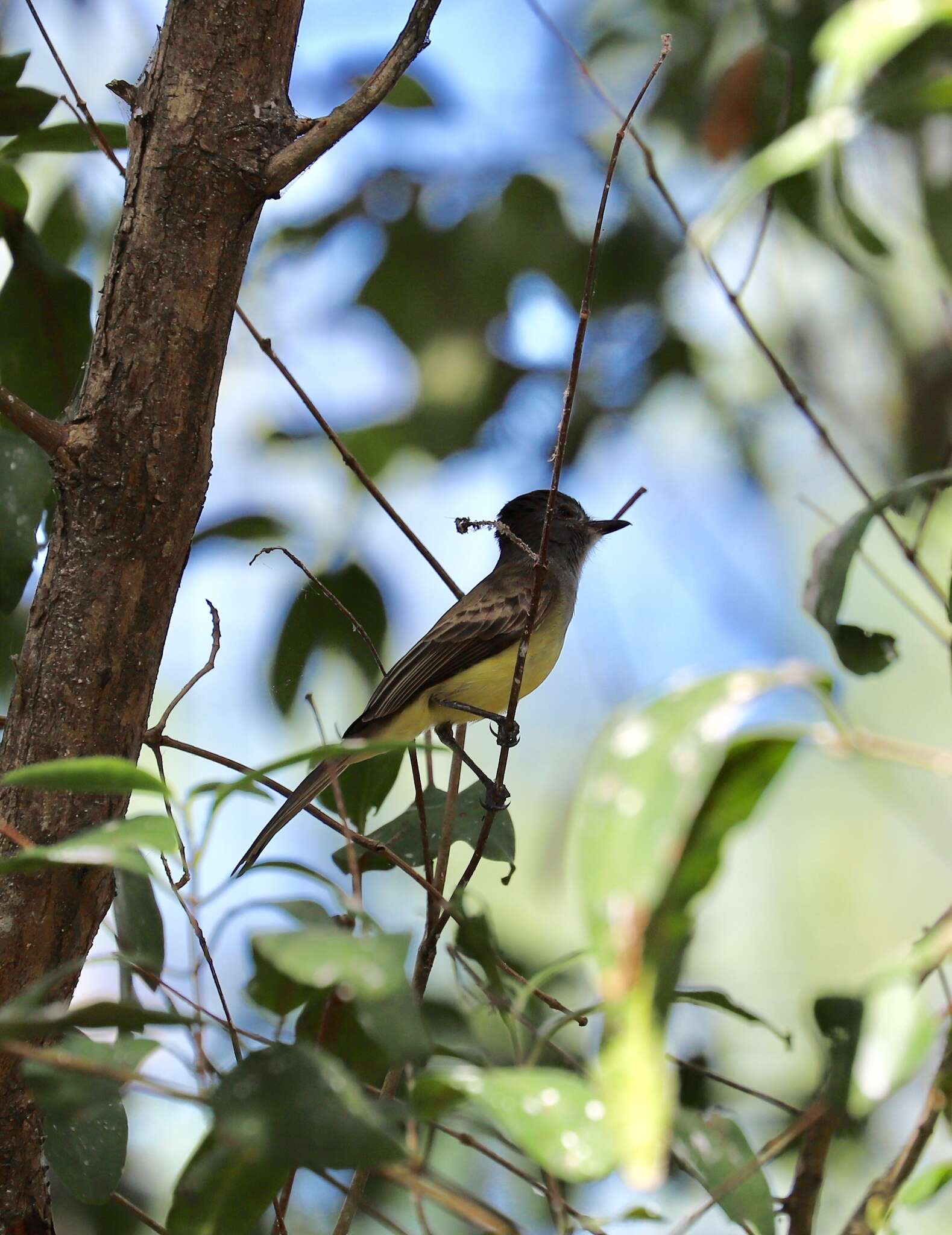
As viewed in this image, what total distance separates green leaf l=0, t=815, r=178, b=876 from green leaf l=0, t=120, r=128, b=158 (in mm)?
1883

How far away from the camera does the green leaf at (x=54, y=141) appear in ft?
8.68

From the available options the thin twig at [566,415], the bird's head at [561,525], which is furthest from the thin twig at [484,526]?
the bird's head at [561,525]

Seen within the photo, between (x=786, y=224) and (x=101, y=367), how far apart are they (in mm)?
3169

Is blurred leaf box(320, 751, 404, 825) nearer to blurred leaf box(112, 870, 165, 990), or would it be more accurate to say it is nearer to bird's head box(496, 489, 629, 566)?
blurred leaf box(112, 870, 165, 990)

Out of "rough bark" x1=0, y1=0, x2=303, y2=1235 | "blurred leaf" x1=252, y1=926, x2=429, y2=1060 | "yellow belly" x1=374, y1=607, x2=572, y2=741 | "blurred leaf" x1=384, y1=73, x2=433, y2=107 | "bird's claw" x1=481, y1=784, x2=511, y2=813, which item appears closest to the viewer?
"blurred leaf" x1=252, y1=926, x2=429, y2=1060

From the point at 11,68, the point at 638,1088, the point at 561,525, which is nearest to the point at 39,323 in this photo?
the point at 11,68

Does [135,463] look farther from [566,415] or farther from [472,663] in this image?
[472,663]

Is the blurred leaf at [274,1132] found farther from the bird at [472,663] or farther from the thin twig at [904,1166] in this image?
the bird at [472,663]

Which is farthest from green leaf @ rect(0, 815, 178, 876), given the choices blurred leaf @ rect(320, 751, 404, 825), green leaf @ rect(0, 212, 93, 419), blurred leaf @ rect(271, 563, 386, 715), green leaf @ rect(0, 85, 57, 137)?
green leaf @ rect(0, 85, 57, 137)

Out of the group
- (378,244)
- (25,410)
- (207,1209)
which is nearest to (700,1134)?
(207,1209)

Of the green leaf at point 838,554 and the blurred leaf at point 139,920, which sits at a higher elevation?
the green leaf at point 838,554

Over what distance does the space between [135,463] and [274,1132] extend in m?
1.25

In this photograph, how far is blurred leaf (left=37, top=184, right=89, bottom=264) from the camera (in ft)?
10.8

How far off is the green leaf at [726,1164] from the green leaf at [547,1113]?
11.2 inches
